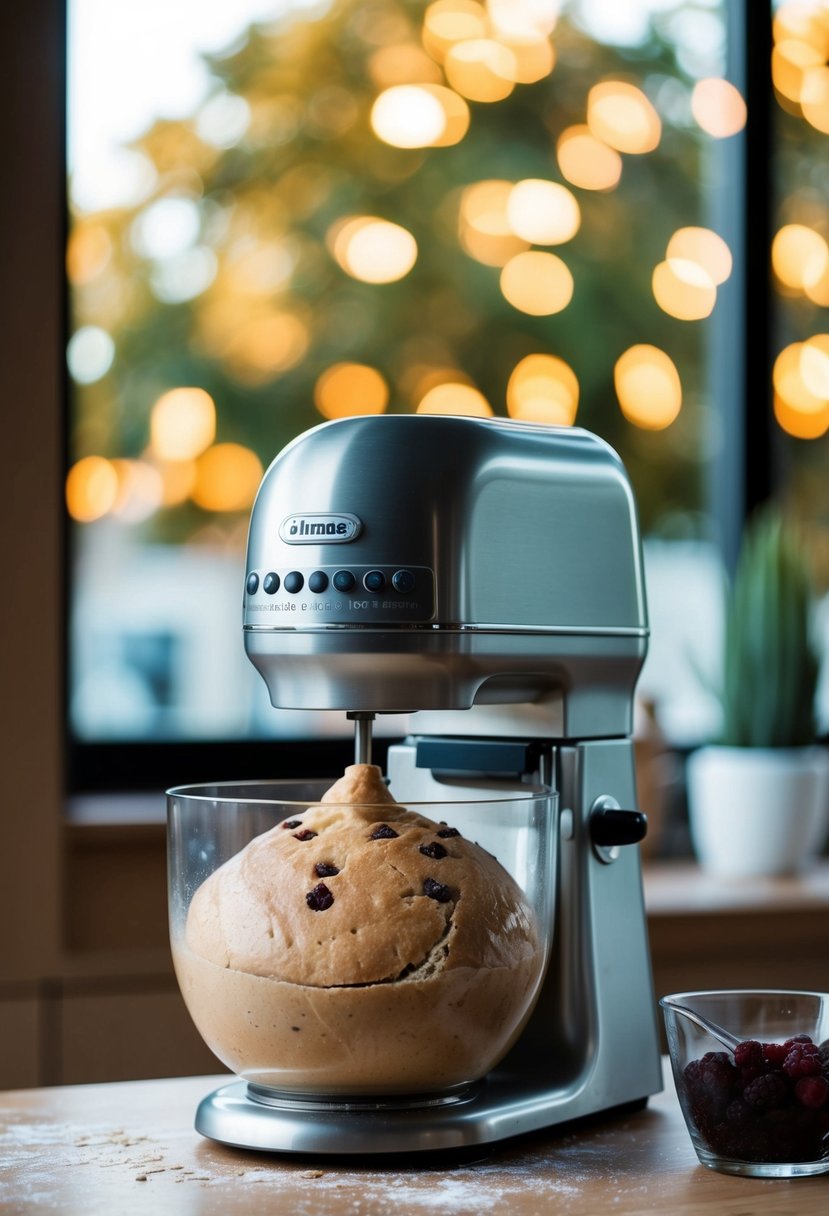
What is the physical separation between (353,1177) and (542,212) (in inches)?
71.6

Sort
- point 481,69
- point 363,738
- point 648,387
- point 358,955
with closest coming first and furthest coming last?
point 358,955
point 363,738
point 481,69
point 648,387

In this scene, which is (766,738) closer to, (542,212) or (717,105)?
(542,212)

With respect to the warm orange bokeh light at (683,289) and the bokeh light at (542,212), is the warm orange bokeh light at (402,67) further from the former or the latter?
the warm orange bokeh light at (683,289)

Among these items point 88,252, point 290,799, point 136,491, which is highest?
point 88,252

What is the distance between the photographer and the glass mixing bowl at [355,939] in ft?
2.95

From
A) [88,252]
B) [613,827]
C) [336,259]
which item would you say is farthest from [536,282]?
[613,827]

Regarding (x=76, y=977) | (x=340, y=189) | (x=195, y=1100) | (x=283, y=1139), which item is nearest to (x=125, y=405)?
(x=340, y=189)

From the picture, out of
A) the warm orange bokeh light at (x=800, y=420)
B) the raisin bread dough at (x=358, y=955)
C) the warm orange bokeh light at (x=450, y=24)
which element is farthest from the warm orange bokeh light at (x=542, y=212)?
the raisin bread dough at (x=358, y=955)

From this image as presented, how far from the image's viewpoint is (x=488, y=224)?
242 centimetres

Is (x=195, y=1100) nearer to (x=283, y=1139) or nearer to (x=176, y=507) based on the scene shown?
(x=283, y=1139)

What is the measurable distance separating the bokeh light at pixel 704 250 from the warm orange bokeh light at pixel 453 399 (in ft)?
1.36

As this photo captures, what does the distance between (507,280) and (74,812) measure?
1.04 metres

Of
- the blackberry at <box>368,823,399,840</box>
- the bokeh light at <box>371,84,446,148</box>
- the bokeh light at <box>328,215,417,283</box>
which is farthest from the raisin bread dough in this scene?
the bokeh light at <box>371,84,446,148</box>

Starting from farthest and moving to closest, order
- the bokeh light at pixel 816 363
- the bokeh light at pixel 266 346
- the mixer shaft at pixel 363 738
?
the bokeh light at pixel 816 363 < the bokeh light at pixel 266 346 < the mixer shaft at pixel 363 738
